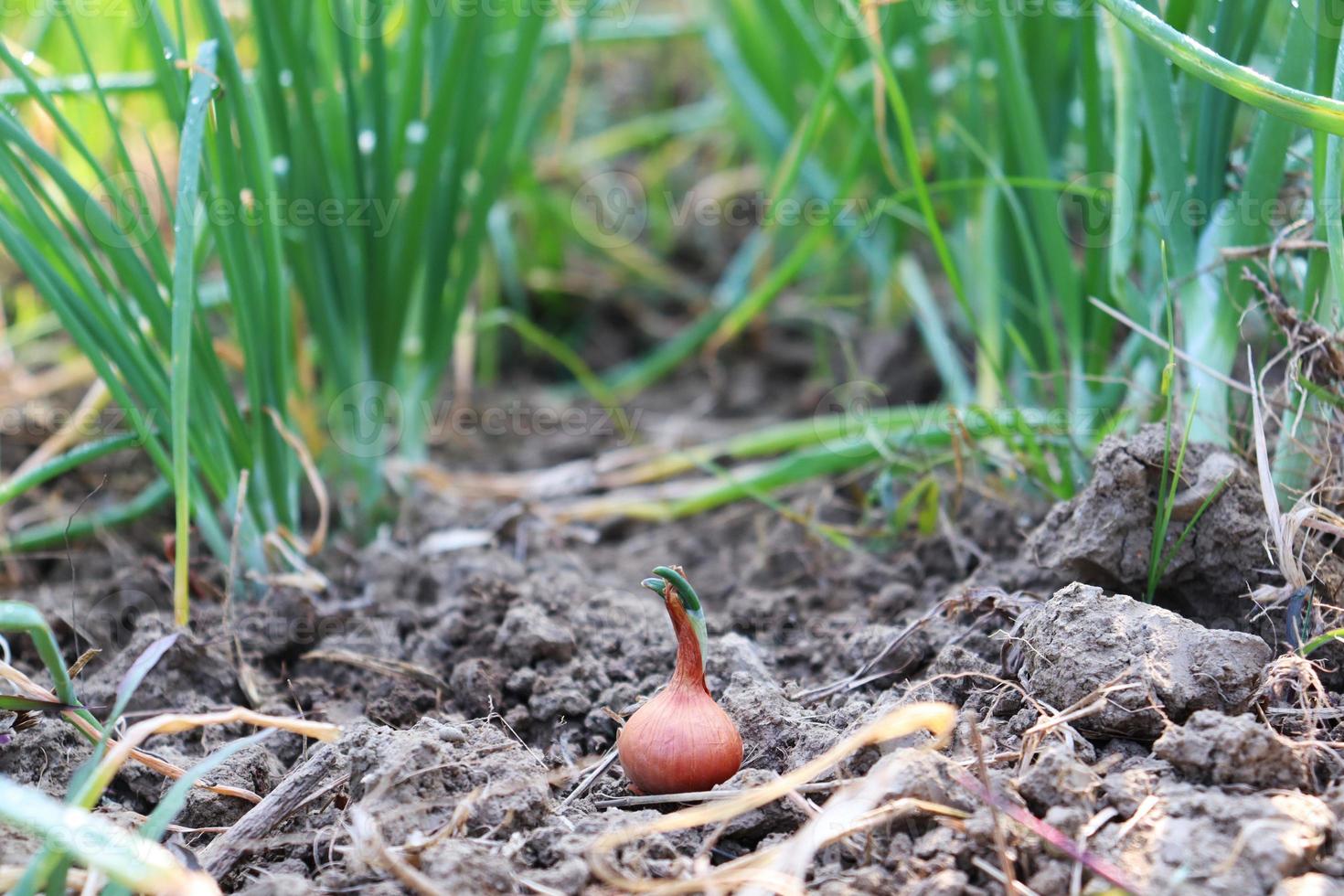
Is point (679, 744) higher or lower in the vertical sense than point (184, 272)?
lower

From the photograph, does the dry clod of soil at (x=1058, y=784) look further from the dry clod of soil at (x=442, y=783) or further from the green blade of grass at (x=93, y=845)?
the green blade of grass at (x=93, y=845)

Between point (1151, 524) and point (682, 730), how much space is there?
1.75 ft

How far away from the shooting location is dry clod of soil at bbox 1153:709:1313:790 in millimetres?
827

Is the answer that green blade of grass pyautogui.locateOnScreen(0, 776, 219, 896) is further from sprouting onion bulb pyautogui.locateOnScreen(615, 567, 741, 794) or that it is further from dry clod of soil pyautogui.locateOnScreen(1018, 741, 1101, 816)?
dry clod of soil pyautogui.locateOnScreen(1018, 741, 1101, 816)

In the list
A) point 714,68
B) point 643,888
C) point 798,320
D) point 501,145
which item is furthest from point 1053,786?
point 714,68

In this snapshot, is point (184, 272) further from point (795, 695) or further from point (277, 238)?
point (795, 695)

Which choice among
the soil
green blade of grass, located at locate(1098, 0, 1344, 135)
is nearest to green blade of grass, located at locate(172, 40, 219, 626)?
the soil

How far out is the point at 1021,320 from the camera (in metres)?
1.65

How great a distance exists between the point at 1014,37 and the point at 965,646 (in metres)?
0.77

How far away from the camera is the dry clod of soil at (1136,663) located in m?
0.91

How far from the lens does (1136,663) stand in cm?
92

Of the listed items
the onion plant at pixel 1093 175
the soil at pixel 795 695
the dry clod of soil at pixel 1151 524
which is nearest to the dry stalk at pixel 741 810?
the soil at pixel 795 695

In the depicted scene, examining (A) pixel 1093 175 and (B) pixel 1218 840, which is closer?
(B) pixel 1218 840

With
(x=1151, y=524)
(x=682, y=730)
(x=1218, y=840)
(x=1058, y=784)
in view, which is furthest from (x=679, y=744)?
(x=1151, y=524)
